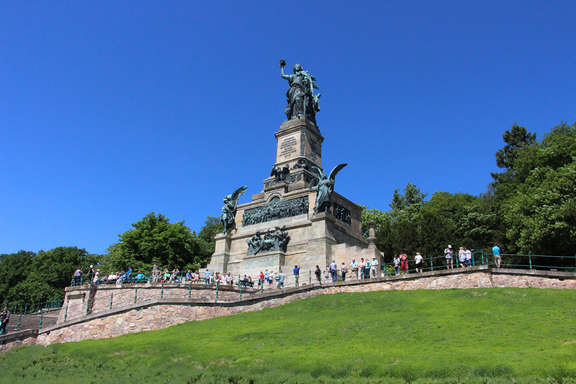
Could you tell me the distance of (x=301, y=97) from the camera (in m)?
40.1

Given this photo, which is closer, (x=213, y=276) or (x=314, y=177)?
(x=213, y=276)

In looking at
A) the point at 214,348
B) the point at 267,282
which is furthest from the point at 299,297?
the point at 214,348

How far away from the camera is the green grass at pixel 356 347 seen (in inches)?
419

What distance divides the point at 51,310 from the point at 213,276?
35.9 feet

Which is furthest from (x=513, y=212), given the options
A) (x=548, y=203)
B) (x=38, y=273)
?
(x=38, y=273)

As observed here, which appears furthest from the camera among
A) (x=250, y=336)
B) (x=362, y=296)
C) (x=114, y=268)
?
(x=114, y=268)

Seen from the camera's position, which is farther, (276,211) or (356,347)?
(276,211)

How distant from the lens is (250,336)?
52.9ft

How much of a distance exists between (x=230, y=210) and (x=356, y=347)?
76.8ft

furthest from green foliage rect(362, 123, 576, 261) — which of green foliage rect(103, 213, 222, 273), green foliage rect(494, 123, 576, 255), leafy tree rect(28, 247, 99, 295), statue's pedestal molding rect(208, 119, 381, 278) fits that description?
leafy tree rect(28, 247, 99, 295)

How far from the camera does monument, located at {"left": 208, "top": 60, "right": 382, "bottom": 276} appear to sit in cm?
3006

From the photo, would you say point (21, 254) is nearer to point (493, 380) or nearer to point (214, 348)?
point (214, 348)

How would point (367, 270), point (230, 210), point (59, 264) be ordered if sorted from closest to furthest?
point (367, 270) → point (230, 210) → point (59, 264)

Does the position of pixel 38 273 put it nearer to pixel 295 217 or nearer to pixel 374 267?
pixel 295 217
